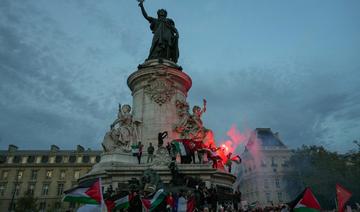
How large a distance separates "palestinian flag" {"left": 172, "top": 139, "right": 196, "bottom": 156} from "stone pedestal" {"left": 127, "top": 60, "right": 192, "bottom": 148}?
1.57m

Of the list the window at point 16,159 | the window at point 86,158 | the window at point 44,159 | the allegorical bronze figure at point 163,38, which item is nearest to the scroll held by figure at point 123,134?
the allegorical bronze figure at point 163,38

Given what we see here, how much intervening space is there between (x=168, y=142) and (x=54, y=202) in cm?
3917

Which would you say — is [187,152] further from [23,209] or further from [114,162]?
[23,209]

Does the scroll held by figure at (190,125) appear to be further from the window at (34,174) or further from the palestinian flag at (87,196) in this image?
the window at (34,174)

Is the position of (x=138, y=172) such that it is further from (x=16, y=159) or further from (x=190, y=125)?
(x=16, y=159)

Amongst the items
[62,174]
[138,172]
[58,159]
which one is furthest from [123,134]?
[58,159]

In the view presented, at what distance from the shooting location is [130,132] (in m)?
23.3

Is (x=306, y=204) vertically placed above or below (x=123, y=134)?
below

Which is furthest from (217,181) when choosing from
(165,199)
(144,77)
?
(144,77)

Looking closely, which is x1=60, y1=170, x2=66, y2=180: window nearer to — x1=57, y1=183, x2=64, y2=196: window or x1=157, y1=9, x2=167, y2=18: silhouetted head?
x1=57, y1=183, x2=64, y2=196: window

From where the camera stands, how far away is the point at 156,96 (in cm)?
2492

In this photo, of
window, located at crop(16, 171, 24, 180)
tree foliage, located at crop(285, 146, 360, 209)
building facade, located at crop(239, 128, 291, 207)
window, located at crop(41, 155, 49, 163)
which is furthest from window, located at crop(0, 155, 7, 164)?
tree foliage, located at crop(285, 146, 360, 209)

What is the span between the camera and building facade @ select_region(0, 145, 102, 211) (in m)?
55.1

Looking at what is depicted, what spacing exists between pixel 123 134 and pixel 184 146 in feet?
15.6
